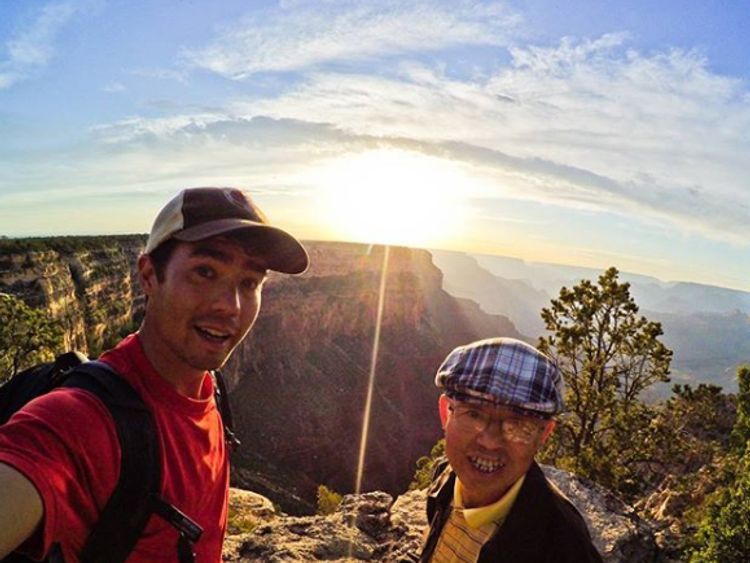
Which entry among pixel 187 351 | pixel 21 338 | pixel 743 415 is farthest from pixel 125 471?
pixel 21 338

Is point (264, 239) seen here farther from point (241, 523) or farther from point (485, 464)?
point (241, 523)

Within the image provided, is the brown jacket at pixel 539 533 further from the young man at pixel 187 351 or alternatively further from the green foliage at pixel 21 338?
the green foliage at pixel 21 338

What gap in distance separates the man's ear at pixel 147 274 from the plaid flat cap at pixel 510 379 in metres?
1.71

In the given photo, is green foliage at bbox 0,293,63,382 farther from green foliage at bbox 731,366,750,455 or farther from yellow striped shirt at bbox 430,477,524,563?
green foliage at bbox 731,366,750,455

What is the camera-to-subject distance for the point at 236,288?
2707 millimetres

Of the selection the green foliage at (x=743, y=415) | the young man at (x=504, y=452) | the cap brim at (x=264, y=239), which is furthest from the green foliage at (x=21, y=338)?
the green foliage at (x=743, y=415)

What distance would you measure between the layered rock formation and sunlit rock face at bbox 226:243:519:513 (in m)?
37.6

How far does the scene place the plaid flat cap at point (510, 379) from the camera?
9.00 feet

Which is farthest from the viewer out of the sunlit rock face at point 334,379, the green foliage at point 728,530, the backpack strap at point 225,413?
the sunlit rock face at point 334,379

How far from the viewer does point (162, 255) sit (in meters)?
2.65

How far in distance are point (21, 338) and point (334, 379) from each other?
182ft

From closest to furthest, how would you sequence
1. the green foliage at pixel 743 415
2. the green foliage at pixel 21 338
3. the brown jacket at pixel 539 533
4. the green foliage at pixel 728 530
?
the brown jacket at pixel 539 533, the green foliage at pixel 728 530, the green foliage at pixel 743 415, the green foliage at pixel 21 338

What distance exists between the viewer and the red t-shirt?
175 cm

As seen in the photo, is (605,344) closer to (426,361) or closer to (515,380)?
(515,380)
